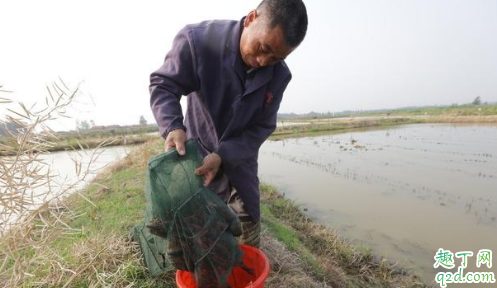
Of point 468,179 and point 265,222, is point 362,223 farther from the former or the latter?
point 468,179

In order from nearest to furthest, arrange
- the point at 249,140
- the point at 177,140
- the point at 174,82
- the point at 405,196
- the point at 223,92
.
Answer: the point at 177,140, the point at 174,82, the point at 223,92, the point at 249,140, the point at 405,196

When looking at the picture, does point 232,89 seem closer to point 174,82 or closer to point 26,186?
point 174,82

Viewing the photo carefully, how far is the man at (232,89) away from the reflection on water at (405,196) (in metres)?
3.74

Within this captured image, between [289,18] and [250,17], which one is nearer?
[289,18]

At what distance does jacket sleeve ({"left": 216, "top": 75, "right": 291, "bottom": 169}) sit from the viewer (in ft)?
6.48

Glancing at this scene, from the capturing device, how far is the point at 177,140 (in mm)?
1562

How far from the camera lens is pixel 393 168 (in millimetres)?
10508

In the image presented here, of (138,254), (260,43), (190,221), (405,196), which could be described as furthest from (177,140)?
(405,196)

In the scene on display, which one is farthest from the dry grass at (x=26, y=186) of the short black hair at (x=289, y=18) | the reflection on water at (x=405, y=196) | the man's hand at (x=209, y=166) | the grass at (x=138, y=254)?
the reflection on water at (x=405, y=196)

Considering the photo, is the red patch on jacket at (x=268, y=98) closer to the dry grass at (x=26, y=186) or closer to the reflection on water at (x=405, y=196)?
the dry grass at (x=26, y=186)

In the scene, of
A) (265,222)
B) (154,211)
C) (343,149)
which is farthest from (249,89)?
(343,149)

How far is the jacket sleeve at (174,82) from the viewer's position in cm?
167

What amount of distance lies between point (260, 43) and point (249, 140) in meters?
0.72

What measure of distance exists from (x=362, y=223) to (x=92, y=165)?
18.1 feet
